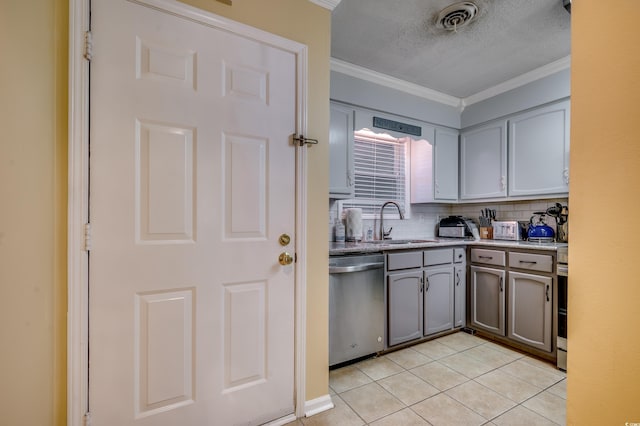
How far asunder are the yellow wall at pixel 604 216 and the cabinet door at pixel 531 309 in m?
2.12

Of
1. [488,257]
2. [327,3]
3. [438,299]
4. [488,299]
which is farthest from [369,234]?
[327,3]

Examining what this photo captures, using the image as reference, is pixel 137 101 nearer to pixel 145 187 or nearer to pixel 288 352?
pixel 145 187

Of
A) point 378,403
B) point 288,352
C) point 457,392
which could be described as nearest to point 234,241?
point 288,352

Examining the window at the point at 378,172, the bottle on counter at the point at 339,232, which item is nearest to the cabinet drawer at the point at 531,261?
the window at the point at 378,172

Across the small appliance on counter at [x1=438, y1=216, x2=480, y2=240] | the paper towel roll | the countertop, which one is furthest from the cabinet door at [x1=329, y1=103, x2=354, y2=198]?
the small appliance on counter at [x1=438, y1=216, x2=480, y2=240]

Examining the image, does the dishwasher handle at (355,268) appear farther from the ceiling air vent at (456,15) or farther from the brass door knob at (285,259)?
the ceiling air vent at (456,15)

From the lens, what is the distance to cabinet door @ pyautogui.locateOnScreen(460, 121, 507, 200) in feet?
10.2

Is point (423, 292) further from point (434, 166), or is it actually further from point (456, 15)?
point (456, 15)

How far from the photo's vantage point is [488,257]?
282 cm

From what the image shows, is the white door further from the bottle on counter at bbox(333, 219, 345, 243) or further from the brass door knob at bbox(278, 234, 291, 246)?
the bottle on counter at bbox(333, 219, 345, 243)

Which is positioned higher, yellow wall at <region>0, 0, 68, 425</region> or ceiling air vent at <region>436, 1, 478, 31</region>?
ceiling air vent at <region>436, 1, 478, 31</region>

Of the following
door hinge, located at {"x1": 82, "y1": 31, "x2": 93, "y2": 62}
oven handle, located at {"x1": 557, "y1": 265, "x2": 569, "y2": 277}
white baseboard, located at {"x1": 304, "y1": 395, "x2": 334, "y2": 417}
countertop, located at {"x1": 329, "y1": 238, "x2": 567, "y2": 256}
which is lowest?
white baseboard, located at {"x1": 304, "y1": 395, "x2": 334, "y2": 417}

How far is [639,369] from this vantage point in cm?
59

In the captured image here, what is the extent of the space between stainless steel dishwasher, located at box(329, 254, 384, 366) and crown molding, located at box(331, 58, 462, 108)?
5.79ft
